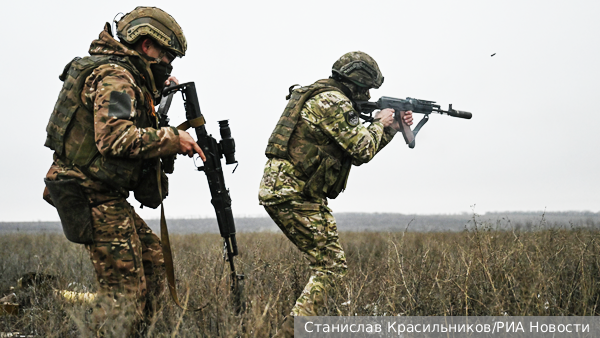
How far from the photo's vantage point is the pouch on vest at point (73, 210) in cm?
282

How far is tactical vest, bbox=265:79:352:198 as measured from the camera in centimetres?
381

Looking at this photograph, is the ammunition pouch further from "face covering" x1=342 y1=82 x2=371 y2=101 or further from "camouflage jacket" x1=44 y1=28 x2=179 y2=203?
"camouflage jacket" x1=44 y1=28 x2=179 y2=203

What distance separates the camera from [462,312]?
362cm

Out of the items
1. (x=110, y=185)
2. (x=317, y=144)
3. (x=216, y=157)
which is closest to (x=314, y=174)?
(x=317, y=144)

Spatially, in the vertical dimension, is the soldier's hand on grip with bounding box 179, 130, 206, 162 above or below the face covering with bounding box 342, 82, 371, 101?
below

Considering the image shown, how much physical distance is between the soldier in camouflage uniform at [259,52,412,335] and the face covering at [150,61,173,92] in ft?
3.56

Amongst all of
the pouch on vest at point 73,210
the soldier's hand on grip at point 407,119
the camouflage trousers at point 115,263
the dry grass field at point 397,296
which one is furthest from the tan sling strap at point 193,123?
the soldier's hand on grip at point 407,119

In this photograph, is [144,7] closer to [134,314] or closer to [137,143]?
[137,143]

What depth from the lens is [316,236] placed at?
366 centimetres

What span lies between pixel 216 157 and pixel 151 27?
39.6 inches

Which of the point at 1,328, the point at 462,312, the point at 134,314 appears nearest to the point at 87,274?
the point at 1,328

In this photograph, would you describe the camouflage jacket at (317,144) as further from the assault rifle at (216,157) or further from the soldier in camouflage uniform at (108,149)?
the soldier in camouflage uniform at (108,149)

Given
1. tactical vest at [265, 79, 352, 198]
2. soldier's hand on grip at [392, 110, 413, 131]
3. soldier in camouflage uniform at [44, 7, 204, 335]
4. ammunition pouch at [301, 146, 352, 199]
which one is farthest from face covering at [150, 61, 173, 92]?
soldier's hand on grip at [392, 110, 413, 131]

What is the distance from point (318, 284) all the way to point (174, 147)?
1.49 m
